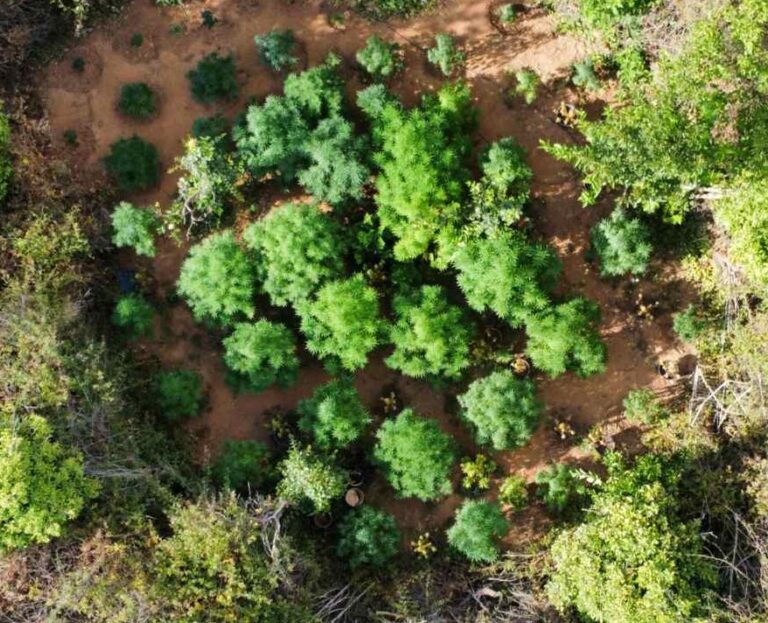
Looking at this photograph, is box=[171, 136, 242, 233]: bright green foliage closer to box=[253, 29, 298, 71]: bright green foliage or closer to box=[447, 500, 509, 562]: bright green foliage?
box=[253, 29, 298, 71]: bright green foliage

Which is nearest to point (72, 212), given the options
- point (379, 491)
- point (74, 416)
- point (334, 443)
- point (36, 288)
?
point (36, 288)

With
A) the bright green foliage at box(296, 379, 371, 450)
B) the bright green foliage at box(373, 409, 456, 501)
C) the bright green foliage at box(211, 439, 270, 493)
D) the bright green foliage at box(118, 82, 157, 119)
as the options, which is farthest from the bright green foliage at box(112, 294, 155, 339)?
the bright green foliage at box(373, 409, 456, 501)

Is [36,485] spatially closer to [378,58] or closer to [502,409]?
[502,409]

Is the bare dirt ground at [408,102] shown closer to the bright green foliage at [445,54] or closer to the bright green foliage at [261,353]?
the bright green foliage at [445,54]

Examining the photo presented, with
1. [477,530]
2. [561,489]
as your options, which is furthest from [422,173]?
[477,530]

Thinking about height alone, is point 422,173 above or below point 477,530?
above
